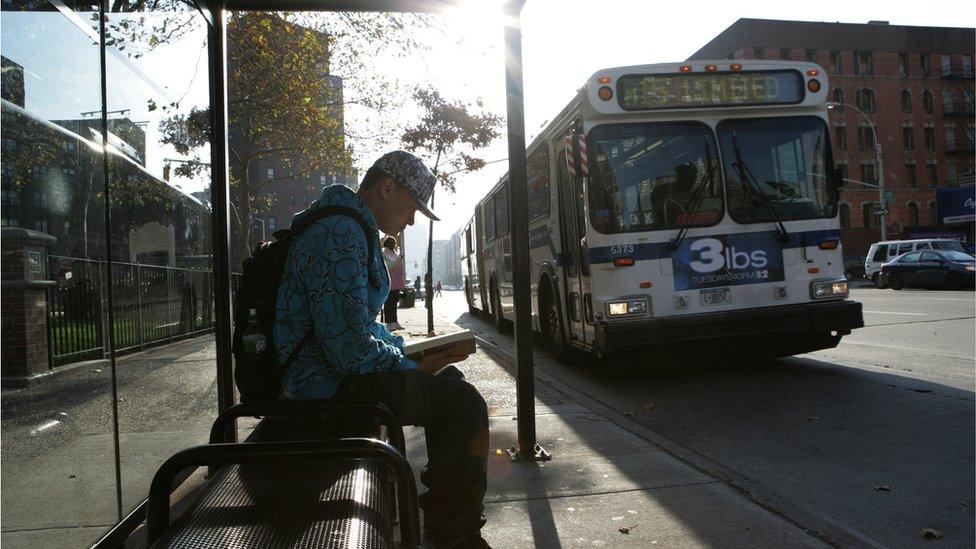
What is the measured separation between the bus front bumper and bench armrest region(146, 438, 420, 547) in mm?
5836

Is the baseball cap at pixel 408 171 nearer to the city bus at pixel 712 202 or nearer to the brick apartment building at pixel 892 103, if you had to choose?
the city bus at pixel 712 202

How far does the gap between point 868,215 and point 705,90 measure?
54.7 metres

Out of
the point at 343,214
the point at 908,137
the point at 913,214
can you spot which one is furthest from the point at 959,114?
the point at 343,214

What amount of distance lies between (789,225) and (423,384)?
Result: 635cm

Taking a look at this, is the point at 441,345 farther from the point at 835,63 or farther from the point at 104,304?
the point at 835,63

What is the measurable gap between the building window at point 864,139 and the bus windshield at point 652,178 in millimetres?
55221

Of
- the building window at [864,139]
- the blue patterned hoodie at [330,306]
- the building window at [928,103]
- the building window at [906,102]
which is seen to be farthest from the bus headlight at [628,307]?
the building window at [928,103]

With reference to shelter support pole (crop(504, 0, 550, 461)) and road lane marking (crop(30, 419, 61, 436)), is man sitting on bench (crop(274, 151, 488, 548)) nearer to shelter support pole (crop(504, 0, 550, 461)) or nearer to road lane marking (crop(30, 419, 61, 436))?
road lane marking (crop(30, 419, 61, 436))

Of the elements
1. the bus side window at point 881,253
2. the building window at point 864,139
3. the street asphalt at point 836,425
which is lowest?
the street asphalt at point 836,425

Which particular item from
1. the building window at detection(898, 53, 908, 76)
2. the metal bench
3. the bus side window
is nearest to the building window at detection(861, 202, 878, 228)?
the building window at detection(898, 53, 908, 76)

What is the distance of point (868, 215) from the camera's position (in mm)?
55406

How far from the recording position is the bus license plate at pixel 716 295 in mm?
7637

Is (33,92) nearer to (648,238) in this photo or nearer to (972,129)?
(648,238)

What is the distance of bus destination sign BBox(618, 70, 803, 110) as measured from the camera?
780 centimetres
